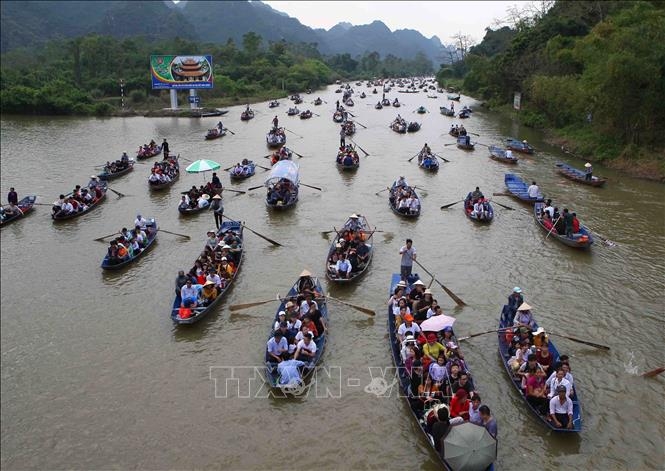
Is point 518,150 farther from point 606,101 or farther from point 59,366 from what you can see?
Result: point 59,366

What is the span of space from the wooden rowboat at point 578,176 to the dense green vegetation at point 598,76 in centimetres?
408

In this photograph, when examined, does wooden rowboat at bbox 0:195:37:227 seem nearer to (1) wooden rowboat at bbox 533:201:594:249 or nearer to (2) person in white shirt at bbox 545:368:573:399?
(2) person in white shirt at bbox 545:368:573:399

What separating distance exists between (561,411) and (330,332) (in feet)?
19.5

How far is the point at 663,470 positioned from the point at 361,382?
591 centimetres

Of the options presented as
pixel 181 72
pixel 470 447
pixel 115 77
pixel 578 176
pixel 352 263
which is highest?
pixel 181 72

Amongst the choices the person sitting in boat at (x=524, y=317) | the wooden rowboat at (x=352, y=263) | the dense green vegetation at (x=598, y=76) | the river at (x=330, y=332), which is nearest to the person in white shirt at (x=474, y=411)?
the river at (x=330, y=332)

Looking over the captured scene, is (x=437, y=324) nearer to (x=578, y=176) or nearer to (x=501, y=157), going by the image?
(x=578, y=176)

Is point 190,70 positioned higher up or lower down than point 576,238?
higher up

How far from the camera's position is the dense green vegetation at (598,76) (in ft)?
88.1

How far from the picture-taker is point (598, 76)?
94.2ft

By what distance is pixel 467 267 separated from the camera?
1745 cm

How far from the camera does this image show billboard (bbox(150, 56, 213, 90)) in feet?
176

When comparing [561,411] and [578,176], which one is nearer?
[561,411]

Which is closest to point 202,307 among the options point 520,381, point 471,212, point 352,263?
point 352,263
